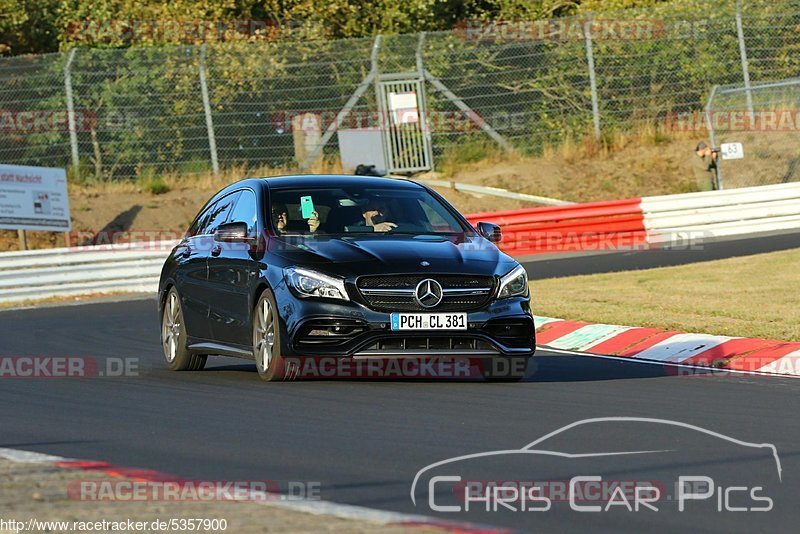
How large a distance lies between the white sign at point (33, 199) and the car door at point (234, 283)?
14.9m

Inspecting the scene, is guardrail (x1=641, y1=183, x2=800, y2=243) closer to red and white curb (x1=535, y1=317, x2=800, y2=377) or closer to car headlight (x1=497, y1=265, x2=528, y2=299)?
red and white curb (x1=535, y1=317, x2=800, y2=377)

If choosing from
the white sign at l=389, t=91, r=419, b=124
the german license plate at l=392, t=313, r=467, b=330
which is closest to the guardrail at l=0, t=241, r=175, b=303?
the white sign at l=389, t=91, r=419, b=124

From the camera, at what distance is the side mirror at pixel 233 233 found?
11516 millimetres

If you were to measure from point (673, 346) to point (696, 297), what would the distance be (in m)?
3.61

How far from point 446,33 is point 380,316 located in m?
21.3

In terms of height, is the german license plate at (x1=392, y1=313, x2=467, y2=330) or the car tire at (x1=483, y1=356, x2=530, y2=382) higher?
the german license plate at (x1=392, y1=313, x2=467, y2=330)

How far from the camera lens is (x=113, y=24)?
36.0m

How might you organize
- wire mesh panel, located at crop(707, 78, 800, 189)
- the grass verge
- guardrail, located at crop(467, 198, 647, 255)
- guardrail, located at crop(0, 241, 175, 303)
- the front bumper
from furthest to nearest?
wire mesh panel, located at crop(707, 78, 800, 189) → guardrail, located at crop(467, 198, 647, 255) → guardrail, located at crop(0, 241, 175, 303) → the grass verge → the front bumper

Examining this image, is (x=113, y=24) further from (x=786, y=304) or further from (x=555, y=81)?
(x=786, y=304)

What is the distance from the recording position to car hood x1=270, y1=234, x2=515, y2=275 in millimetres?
10805

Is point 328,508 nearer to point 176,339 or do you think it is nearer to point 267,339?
point 267,339

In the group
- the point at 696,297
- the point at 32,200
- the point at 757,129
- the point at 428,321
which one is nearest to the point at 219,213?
the point at 428,321

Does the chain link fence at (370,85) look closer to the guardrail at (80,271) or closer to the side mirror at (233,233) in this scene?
the guardrail at (80,271)

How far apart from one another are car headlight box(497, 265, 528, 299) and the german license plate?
0.42m
